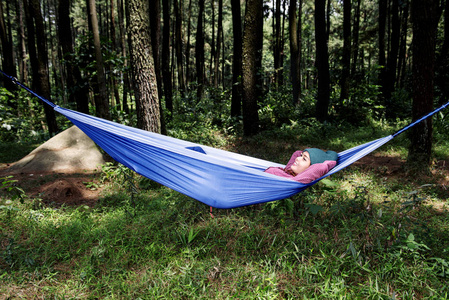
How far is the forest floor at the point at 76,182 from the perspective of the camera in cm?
279

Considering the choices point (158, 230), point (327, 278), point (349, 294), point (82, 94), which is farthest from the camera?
point (82, 94)

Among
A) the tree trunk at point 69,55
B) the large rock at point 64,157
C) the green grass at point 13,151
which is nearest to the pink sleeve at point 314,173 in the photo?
the large rock at point 64,157

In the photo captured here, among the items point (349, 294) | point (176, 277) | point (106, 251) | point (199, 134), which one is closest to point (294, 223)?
point (349, 294)

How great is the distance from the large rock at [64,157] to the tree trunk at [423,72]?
13.1ft

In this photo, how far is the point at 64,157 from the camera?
12.6 feet

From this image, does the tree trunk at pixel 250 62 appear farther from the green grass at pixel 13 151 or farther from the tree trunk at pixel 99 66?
the green grass at pixel 13 151

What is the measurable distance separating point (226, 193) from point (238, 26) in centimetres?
494

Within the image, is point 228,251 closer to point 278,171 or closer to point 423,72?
point 278,171

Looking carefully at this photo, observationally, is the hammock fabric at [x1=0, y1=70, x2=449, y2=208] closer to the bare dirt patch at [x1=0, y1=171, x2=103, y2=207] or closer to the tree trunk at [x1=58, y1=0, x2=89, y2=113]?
the bare dirt patch at [x1=0, y1=171, x2=103, y2=207]

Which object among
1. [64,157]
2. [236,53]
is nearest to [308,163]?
[64,157]

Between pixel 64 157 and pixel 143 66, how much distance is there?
1.86m

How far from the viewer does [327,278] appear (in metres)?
1.59

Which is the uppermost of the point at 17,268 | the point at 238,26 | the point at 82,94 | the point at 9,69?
the point at 238,26

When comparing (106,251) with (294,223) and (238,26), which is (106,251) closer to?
(294,223)
